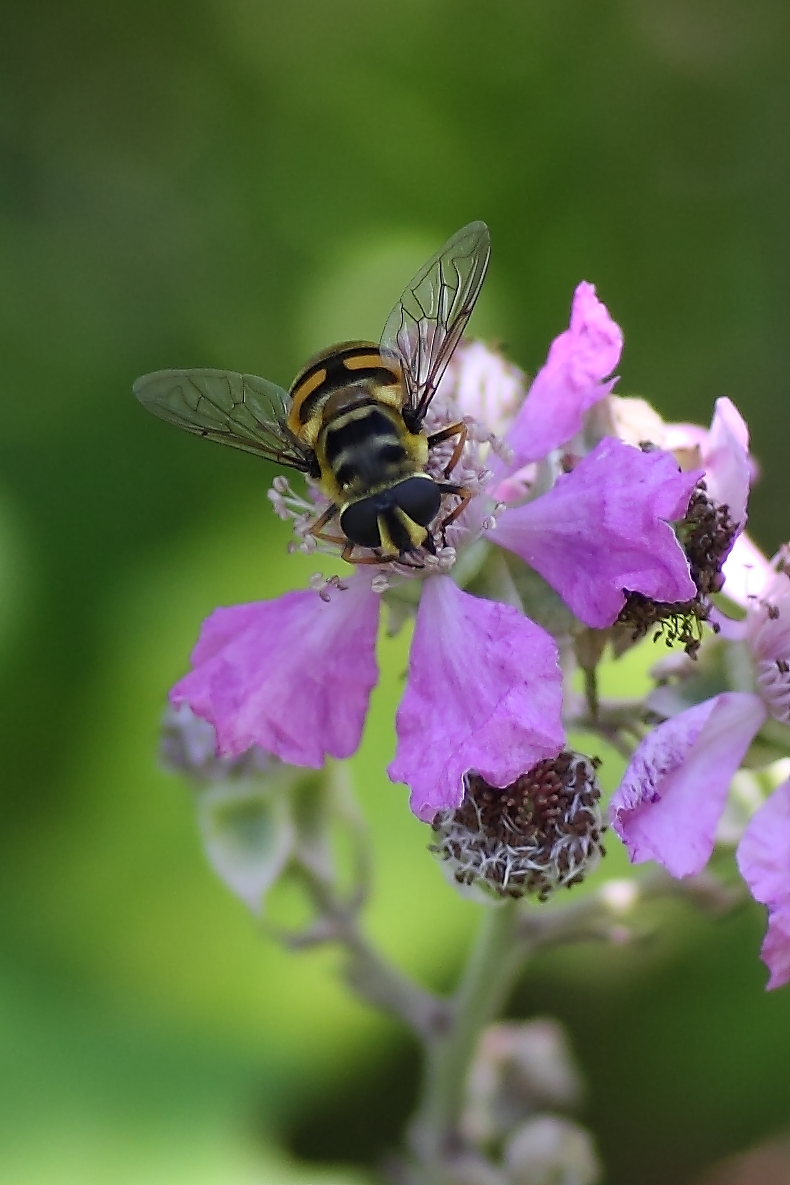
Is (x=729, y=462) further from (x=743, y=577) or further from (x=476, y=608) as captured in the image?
(x=476, y=608)

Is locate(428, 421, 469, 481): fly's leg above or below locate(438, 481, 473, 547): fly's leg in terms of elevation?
above

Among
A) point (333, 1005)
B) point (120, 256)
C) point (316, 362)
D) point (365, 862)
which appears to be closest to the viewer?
point (316, 362)

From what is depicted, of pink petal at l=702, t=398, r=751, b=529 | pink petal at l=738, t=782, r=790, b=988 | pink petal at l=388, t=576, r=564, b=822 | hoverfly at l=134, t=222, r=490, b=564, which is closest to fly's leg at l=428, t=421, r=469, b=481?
hoverfly at l=134, t=222, r=490, b=564

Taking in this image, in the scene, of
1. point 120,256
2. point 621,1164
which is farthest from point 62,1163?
point 120,256

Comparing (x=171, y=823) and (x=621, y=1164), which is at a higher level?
(x=171, y=823)

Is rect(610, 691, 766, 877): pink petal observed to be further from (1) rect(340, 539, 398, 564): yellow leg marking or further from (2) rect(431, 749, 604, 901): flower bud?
(1) rect(340, 539, 398, 564): yellow leg marking

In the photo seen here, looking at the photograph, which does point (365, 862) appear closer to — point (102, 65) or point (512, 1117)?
point (512, 1117)

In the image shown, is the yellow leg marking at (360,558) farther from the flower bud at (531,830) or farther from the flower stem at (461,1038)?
the flower stem at (461,1038)

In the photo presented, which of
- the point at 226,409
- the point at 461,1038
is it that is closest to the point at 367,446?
the point at 226,409
